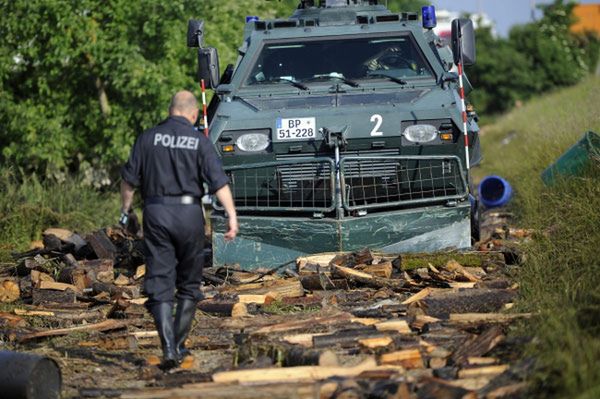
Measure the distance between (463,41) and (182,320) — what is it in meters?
5.15

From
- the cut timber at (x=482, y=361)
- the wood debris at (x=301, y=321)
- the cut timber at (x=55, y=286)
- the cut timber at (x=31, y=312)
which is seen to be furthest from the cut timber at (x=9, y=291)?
the cut timber at (x=482, y=361)

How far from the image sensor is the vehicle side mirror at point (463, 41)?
1179cm

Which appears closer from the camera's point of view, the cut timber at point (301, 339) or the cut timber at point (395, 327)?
the cut timber at point (301, 339)

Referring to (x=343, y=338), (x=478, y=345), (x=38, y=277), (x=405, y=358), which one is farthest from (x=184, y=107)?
(x=38, y=277)

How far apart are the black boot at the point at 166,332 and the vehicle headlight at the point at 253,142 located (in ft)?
12.0

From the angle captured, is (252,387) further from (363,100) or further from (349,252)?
(363,100)

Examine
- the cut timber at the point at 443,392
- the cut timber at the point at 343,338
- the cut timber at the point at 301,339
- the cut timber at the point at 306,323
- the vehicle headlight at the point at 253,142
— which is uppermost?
the vehicle headlight at the point at 253,142

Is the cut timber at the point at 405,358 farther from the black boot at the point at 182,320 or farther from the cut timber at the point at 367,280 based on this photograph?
the cut timber at the point at 367,280

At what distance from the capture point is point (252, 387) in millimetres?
6828

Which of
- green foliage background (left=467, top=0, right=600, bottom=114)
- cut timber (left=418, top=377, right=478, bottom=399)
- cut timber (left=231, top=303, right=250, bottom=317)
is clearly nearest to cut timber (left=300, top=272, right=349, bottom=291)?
cut timber (left=231, top=303, right=250, bottom=317)

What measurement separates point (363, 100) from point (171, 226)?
164 inches

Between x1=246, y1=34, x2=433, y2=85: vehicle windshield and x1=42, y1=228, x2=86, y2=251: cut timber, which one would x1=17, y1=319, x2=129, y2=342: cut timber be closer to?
x1=42, y1=228, x2=86, y2=251: cut timber

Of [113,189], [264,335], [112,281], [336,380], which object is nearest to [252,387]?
[336,380]

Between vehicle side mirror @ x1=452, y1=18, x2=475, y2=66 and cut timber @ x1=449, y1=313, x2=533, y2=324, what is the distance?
4120 mm
